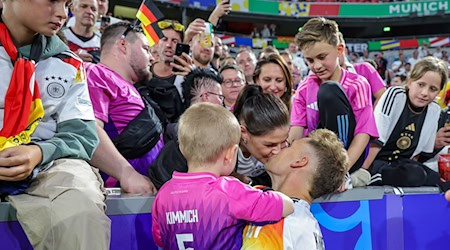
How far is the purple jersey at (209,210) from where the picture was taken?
158 cm

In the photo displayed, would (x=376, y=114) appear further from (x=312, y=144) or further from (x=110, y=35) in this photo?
(x=110, y=35)

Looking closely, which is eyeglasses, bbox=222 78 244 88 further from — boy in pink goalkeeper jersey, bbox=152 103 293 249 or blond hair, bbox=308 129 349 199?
boy in pink goalkeeper jersey, bbox=152 103 293 249

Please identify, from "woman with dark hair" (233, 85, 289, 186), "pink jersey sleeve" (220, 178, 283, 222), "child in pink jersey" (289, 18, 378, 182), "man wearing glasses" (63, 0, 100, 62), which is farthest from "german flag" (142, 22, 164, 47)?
"pink jersey sleeve" (220, 178, 283, 222)

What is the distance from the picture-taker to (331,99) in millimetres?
2316

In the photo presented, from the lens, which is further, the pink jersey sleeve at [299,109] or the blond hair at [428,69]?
the blond hair at [428,69]

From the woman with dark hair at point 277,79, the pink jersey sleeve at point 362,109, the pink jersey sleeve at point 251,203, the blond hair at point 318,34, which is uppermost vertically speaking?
the blond hair at point 318,34

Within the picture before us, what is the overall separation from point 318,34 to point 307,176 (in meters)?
0.98

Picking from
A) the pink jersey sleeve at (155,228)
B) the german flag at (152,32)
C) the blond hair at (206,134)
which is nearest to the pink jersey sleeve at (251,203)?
the blond hair at (206,134)

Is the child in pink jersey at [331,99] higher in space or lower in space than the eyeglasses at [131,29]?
lower

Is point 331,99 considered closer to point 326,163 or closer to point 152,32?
point 326,163

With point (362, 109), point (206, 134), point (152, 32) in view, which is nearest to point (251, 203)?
point (206, 134)

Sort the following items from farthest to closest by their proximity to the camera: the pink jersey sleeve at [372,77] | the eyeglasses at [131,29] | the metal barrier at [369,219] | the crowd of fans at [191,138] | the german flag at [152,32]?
the pink jersey sleeve at [372,77] → the german flag at [152,32] → the eyeglasses at [131,29] → the metal barrier at [369,219] → the crowd of fans at [191,138]

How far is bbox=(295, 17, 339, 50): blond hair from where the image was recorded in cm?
259

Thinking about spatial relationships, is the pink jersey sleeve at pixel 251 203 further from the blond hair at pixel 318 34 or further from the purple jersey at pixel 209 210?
the blond hair at pixel 318 34
